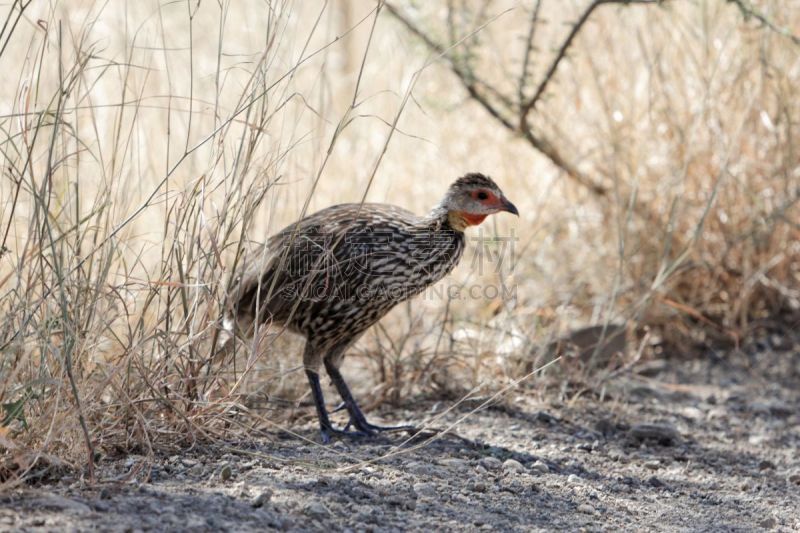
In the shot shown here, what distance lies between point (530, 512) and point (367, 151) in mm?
4364

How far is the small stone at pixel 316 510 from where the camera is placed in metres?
2.82

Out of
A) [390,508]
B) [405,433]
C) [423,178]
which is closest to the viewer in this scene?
[390,508]

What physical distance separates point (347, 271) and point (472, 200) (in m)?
0.67

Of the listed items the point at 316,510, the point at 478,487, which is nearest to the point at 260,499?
the point at 316,510

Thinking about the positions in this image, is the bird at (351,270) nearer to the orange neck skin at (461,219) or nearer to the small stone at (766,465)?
the orange neck skin at (461,219)

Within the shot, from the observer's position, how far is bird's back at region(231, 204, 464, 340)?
398cm

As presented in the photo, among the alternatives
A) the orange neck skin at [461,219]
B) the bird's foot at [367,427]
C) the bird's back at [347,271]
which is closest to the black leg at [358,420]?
the bird's foot at [367,427]

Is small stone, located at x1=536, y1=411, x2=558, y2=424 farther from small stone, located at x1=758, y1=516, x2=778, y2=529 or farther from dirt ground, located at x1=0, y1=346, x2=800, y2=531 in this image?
small stone, located at x1=758, y1=516, x2=778, y2=529

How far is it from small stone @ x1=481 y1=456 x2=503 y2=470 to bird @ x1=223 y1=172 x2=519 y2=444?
518 millimetres

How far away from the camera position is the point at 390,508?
301cm

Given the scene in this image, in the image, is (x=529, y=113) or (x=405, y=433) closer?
(x=405, y=433)

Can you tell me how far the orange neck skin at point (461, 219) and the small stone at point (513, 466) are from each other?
1.08 meters

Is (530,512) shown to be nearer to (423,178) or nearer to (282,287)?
(282,287)

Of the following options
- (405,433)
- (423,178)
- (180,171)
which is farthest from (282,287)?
(423,178)
